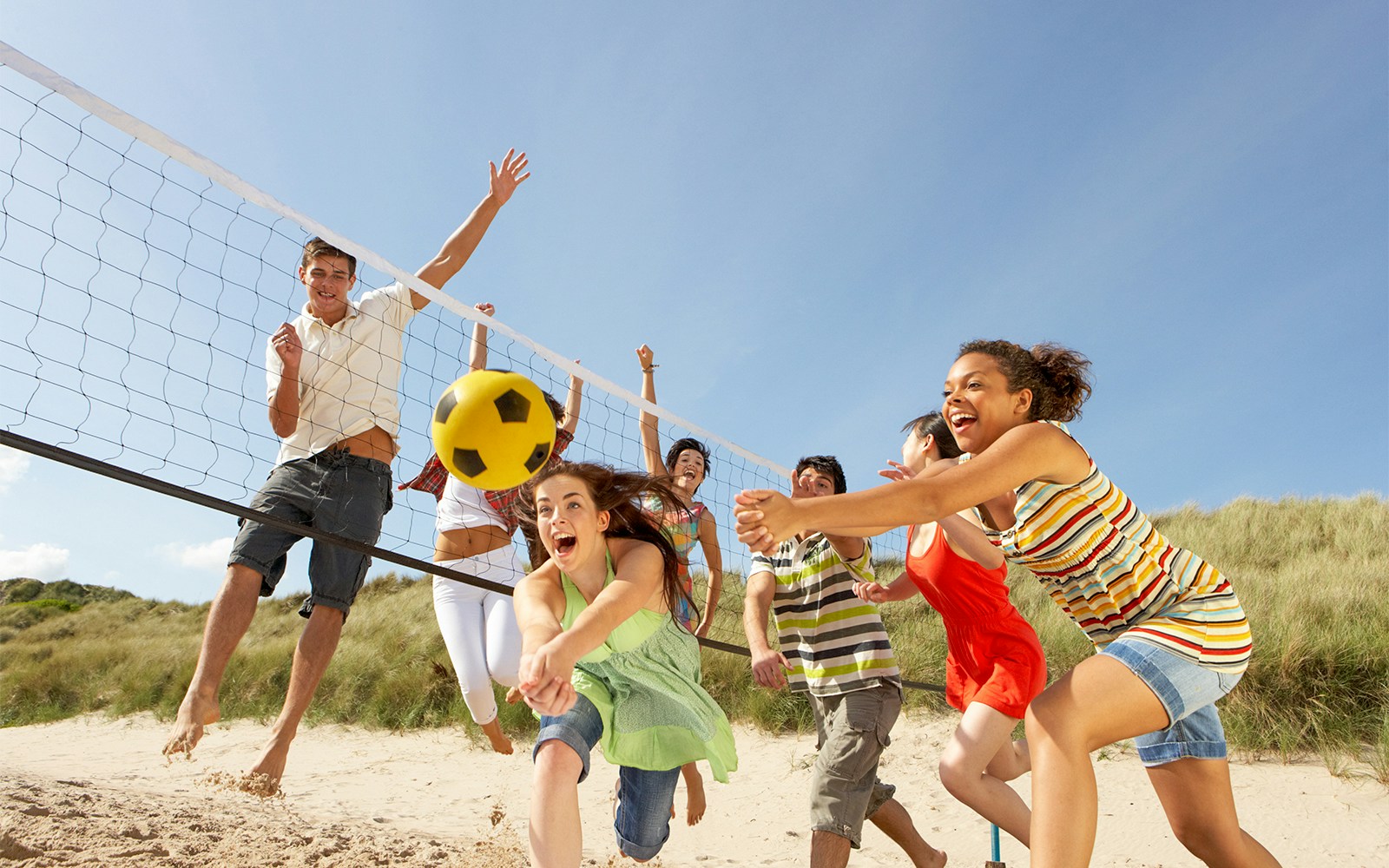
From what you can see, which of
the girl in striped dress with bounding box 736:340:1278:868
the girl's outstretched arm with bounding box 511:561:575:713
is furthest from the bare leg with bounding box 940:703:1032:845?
the girl's outstretched arm with bounding box 511:561:575:713

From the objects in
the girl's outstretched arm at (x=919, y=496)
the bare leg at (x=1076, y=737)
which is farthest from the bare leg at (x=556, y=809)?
the bare leg at (x=1076, y=737)

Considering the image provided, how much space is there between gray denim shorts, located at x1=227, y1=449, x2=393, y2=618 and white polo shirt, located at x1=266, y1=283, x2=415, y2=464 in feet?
0.33

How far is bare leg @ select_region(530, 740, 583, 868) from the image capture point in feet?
7.73

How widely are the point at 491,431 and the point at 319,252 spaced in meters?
1.38

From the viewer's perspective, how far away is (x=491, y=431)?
10.1ft

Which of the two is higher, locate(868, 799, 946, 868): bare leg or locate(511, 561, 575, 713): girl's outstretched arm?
locate(511, 561, 575, 713): girl's outstretched arm

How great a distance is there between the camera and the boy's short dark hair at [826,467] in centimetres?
412

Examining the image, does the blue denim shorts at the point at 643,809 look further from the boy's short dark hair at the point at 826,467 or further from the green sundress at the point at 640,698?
the boy's short dark hair at the point at 826,467

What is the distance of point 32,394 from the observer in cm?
327

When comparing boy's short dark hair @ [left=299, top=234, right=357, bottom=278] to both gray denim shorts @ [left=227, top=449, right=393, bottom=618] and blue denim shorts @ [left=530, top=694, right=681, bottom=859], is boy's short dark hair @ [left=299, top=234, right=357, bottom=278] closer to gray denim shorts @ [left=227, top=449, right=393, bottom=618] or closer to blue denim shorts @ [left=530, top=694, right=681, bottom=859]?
gray denim shorts @ [left=227, top=449, right=393, bottom=618]

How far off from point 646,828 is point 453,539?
1957 millimetres

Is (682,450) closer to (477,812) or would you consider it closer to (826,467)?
(826,467)

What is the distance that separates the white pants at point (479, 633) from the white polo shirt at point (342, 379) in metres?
0.83

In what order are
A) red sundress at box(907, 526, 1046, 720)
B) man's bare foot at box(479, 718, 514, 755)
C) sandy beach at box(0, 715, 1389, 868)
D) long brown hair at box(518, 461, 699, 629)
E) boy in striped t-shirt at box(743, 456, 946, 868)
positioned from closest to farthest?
long brown hair at box(518, 461, 699, 629) → red sundress at box(907, 526, 1046, 720) → boy in striped t-shirt at box(743, 456, 946, 868) → sandy beach at box(0, 715, 1389, 868) → man's bare foot at box(479, 718, 514, 755)
